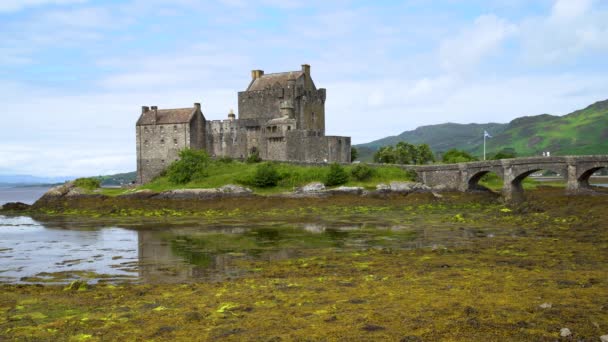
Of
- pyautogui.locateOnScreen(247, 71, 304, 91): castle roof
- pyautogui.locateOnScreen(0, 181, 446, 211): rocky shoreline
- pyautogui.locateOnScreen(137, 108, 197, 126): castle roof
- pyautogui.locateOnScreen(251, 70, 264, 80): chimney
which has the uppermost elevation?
pyautogui.locateOnScreen(251, 70, 264, 80): chimney

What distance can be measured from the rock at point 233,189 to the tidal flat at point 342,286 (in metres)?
19.5

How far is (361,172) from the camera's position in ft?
188

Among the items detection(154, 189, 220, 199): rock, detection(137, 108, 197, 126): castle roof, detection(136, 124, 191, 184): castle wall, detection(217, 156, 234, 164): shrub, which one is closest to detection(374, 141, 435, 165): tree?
detection(217, 156, 234, 164): shrub

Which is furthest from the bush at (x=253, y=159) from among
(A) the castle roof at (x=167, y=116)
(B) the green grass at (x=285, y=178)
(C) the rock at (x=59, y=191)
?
(C) the rock at (x=59, y=191)

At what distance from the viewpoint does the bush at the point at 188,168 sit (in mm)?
59500

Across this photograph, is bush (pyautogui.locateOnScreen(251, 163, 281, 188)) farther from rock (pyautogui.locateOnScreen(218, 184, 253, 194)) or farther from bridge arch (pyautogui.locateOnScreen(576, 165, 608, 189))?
bridge arch (pyautogui.locateOnScreen(576, 165, 608, 189))

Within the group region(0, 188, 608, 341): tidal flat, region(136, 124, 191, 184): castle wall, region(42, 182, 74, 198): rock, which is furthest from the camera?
region(136, 124, 191, 184): castle wall

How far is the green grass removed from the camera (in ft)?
185

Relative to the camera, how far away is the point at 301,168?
59469 millimetres

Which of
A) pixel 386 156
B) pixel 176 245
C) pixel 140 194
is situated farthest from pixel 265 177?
pixel 386 156

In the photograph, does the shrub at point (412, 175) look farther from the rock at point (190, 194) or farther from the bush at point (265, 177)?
the rock at point (190, 194)

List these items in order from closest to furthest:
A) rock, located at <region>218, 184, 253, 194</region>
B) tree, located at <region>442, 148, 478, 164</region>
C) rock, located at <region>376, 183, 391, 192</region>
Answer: rock, located at <region>376, 183, 391, 192</region> < rock, located at <region>218, 184, 253, 194</region> < tree, located at <region>442, 148, 478, 164</region>

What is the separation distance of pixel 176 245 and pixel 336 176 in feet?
98.2

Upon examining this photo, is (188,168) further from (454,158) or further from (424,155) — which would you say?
(424,155)
